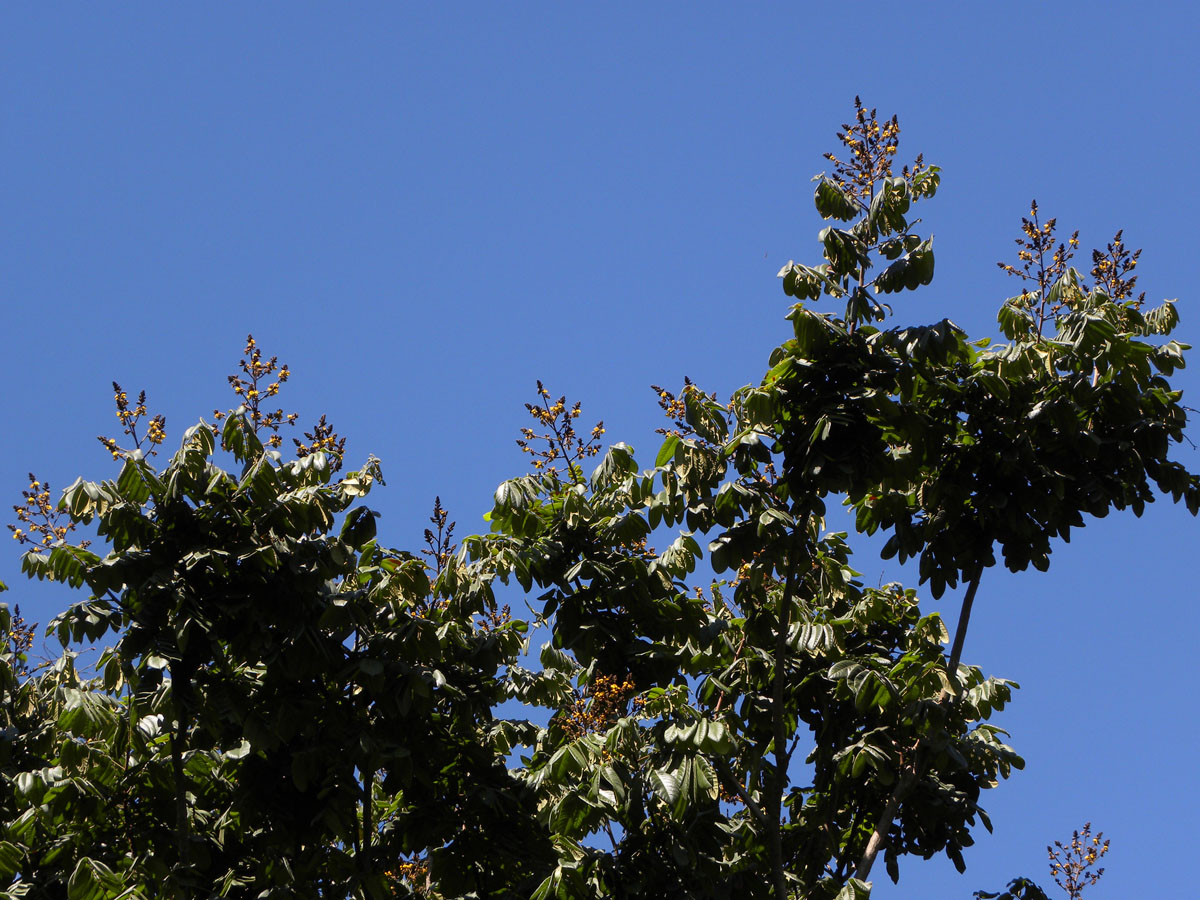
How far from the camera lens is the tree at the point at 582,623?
823 cm

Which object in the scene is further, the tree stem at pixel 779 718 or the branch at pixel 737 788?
the branch at pixel 737 788

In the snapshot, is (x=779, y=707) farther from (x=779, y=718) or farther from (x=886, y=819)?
(x=886, y=819)

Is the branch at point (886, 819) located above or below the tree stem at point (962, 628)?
below

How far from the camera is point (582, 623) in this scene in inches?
383

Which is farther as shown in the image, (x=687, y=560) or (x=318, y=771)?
(x=687, y=560)

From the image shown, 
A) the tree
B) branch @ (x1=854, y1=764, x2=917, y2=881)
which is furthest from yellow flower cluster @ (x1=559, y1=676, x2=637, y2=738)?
branch @ (x1=854, y1=764, x2=917, y2=881)

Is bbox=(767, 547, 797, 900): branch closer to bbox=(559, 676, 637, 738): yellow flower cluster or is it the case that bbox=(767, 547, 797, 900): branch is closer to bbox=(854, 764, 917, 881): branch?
bbox=(854, 764, 917, 881): branch

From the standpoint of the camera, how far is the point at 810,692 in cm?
1016

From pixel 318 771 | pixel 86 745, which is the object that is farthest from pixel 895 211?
pixel 86 745

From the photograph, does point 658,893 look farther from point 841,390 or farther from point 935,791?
point 841,390

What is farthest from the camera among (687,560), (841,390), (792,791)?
(792,791)

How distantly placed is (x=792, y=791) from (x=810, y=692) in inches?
45.6

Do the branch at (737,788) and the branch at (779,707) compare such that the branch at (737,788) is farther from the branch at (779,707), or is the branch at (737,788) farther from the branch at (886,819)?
the branch at (886,819)

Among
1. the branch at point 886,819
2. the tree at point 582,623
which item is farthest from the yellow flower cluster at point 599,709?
the branch at point 886,819
